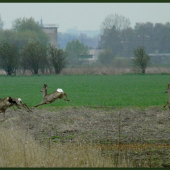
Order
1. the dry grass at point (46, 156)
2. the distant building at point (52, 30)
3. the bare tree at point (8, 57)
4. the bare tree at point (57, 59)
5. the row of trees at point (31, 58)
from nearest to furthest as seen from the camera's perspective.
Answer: the dry grass at point (46, 156)
the bare tree at point (8, 57)
the row of trees at point (31, 58)
the bare tree at point (57, 59)
the distant building at point (52, 30)

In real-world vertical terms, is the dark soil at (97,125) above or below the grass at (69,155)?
below

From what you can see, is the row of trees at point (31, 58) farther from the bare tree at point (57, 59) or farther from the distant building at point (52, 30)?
the distant building at point (52, 30)

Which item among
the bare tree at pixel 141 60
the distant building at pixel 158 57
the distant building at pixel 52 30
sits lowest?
the distant building at pixel 158 57

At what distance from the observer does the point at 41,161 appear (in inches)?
429

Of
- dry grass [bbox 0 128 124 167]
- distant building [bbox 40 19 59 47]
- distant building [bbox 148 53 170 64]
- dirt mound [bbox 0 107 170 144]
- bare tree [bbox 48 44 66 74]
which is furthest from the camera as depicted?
distant building [bbox 40 19 59 47]

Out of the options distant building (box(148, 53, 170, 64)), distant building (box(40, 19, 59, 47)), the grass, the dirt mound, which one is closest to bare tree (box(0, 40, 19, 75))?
the dirt mound

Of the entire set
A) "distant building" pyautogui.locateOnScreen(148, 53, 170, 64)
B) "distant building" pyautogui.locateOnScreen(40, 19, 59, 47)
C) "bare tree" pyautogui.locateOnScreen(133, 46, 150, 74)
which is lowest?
"distant building" pyautogui.locateOnScreen(148, 53, 170, 64)

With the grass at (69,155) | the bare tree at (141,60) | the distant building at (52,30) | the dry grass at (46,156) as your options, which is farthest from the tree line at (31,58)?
the distant building at (52,30)

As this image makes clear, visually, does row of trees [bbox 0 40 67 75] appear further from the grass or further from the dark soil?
the grass

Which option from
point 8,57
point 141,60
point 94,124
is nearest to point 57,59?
point 8,57

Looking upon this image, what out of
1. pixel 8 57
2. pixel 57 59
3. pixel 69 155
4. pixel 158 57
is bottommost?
pixel 158 57

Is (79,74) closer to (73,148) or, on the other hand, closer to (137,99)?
(137,99)

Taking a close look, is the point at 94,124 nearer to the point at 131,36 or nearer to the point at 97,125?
the point at 97,125

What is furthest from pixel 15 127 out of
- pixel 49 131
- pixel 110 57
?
pixel 110 57
